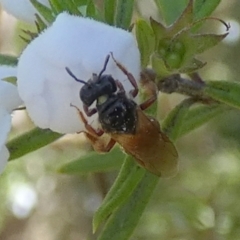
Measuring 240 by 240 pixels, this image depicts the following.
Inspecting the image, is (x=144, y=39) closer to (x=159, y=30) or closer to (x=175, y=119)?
(x=159, y=30)

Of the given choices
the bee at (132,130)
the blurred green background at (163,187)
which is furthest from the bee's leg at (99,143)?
the blurred green background at (163,187)

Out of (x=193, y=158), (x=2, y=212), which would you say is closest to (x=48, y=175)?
(x=2, y=212)

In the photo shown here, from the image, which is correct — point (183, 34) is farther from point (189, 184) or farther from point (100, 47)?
point (189, 184)

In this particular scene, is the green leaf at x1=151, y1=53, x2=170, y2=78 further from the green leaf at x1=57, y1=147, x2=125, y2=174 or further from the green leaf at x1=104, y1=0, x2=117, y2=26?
the green leaf at x1=57, y1=147, x2=125, y2=174

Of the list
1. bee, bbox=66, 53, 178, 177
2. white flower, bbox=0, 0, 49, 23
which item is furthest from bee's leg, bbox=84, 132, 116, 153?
white flower, bbox=0, 0, 49, 23

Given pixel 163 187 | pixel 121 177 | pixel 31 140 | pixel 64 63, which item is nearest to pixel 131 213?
pixel 121 177

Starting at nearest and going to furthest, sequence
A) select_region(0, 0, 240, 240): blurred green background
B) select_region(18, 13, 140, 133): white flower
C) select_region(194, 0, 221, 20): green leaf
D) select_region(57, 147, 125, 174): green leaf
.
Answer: select_region(18, 13, 140, 133): white flower, select_region(194, 0, 221, 20): green leaf, select_region(57, 147, 125, 174): green leaf, select_region(0, 0, 240, 240): blurred green background
